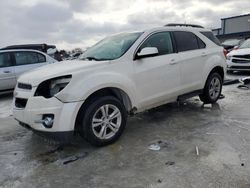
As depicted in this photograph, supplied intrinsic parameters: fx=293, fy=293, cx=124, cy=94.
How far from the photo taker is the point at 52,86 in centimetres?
411

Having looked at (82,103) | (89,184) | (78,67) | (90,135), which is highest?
(78,67)

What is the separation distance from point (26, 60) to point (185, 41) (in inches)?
221

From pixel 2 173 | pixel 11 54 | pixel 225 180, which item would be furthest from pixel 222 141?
pixel 11 54

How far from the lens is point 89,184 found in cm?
331

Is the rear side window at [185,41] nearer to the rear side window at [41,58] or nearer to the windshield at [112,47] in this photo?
the windshield at [112,47]

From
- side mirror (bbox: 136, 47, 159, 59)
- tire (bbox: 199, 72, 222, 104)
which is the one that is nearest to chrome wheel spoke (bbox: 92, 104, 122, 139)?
side mirror (bbox: 136, 47, 159, 59)

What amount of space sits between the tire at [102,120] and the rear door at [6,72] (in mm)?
5545

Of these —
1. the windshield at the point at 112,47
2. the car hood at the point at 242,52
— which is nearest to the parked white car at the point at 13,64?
the windshield at the point at 112,47

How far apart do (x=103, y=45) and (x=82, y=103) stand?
5.65 feet

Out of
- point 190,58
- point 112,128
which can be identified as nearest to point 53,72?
point 112,128

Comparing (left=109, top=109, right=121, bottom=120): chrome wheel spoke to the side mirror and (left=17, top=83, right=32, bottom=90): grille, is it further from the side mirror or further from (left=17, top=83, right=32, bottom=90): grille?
(left=17, top=83, right=32, bottom=90): grille

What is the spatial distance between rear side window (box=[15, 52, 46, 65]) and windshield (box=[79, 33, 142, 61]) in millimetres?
4469

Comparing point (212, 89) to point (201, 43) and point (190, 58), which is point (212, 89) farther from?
point (190, 58)

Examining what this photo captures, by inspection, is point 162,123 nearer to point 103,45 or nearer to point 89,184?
point 103,45
